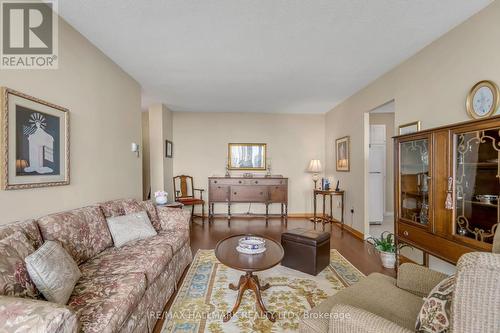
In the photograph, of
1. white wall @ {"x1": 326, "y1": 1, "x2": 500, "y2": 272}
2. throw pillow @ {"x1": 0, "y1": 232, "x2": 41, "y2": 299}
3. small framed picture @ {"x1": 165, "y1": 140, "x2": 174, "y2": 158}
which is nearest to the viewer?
throw pillow @ {"x1": 0, "y1": 232, "x2": 41, "y2": 299}

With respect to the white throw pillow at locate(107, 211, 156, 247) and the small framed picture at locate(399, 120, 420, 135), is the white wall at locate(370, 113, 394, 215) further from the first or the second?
the white throw pillow at locate(107, 211, 156, 247)

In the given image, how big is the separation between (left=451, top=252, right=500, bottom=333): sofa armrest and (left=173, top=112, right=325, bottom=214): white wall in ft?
15.8

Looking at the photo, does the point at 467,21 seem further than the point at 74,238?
Yes

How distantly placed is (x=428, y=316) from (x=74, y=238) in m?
2.23

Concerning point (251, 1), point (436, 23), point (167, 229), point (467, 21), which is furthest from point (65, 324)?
point (467, 21)

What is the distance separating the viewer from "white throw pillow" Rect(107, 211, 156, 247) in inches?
85.7

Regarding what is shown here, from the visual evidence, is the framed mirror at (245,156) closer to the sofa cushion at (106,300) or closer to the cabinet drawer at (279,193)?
the cabinet drawer at (279,193)

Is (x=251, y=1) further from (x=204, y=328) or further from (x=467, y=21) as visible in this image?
(x=204, y=328)

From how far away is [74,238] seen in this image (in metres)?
1.76

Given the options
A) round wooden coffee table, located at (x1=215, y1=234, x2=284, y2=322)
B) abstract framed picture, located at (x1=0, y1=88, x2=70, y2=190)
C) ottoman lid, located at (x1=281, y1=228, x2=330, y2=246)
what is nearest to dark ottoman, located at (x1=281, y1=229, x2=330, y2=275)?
ottoman lid, located at (x1=281, y1=228, x2=330, y2=246)

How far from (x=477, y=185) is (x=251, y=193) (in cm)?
378

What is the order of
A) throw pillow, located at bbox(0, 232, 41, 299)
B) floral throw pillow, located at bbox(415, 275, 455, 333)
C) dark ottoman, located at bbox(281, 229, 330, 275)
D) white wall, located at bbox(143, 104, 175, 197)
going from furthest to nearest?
white wall, located at bbox(143, 104, 175, 197) < dark ottoman, located at bbox(281, 229, 330, 275) < throw pillow, located at bbox(0, 232, 41, 299) < floral throw pillow, located at bbox(415, 275, 455, 333)

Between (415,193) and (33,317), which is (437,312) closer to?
(33,317)

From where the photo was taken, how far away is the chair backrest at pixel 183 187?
512cm
